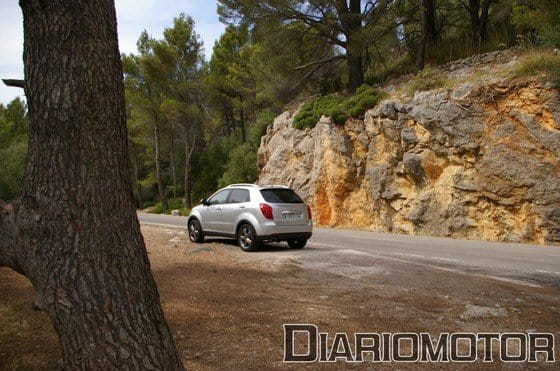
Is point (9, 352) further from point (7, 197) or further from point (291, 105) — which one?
point (7, 197)

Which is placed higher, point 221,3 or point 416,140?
point 221,3

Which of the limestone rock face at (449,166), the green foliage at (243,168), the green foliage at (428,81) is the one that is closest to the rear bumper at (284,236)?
the limestone rock face at (449,166)

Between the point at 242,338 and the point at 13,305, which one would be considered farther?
the point at 13,305

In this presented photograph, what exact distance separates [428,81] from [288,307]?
16216 mm

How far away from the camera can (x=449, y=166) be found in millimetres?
17922

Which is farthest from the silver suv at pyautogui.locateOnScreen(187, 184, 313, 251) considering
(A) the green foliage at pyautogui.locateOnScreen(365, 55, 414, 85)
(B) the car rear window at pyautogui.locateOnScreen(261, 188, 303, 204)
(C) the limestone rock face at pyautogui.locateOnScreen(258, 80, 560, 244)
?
(A) the green foliage at pyautogui.locateOnScreen(365, 55, 414, 85)

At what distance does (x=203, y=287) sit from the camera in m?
6.55

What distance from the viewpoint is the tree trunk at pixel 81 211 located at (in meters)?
2.90

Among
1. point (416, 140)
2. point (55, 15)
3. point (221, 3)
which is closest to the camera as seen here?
point (55, 15)

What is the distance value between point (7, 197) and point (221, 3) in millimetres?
35327

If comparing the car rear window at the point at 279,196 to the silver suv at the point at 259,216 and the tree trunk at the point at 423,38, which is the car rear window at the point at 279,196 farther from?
the tree trunk at the point at 423,38

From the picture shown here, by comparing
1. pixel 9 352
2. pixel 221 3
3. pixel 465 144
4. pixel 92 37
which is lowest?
pixel 9 352

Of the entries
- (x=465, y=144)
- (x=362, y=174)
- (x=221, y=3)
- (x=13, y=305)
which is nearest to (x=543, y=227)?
(x=465, y=144)

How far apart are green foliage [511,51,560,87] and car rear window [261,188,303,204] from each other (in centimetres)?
1065
